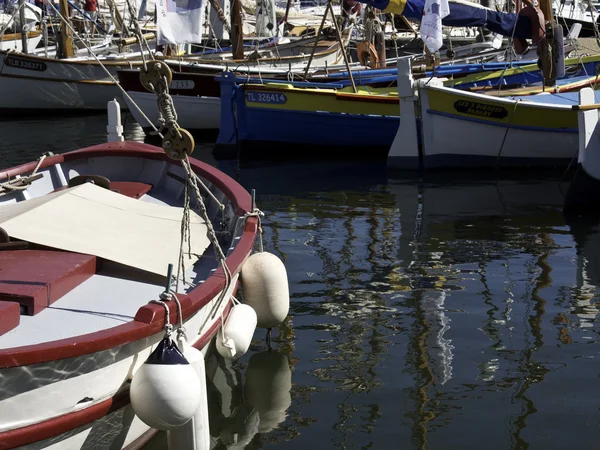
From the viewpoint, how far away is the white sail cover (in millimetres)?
7078

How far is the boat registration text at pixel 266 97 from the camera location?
59.1ft

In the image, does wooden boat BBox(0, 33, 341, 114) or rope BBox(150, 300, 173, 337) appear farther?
wooden boat BBox(0, 33, 341, 114)

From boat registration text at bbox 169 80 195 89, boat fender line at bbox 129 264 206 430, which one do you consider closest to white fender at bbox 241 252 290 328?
boat fender line at bbox 129 264 206 430

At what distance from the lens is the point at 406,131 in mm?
16547

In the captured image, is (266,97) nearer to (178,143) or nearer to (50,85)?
(50,85)

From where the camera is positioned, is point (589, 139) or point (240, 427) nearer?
point (240, 427)

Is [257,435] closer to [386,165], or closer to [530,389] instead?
[530,389]

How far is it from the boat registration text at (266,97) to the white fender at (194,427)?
12.5 m

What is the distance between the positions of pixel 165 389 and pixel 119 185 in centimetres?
465

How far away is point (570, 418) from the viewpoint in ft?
22.3

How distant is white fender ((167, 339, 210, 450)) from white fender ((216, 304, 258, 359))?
3.23ft

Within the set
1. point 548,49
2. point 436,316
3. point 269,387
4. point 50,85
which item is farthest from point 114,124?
point 50,85

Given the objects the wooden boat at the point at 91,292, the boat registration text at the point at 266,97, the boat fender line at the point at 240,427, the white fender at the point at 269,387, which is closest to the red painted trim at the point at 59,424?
the wooden boat at the point at 91,292

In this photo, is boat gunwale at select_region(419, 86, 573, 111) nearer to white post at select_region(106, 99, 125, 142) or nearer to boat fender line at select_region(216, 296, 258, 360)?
white post at select_region(106, 99, 125, 142)
